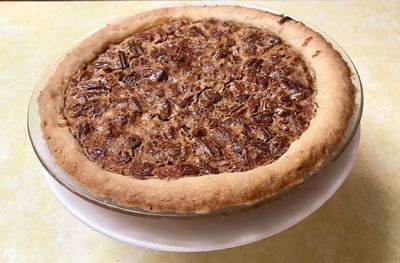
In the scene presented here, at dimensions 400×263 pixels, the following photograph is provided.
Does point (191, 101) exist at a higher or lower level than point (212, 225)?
higher

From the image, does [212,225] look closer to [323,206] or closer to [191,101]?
[191,101]

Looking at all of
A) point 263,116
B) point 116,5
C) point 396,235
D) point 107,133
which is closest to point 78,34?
point 116,5

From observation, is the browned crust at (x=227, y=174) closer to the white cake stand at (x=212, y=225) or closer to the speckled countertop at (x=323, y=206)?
the white cake stand at (x=212, y=225)

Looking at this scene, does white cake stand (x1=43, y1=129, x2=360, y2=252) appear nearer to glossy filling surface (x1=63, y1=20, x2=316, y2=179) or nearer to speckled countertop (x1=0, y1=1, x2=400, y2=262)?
glossy filling surface (x1=63, y1=20, x2=316, y2=179)

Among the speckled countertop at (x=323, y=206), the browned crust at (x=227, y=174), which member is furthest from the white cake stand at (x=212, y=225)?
the speckled countertop at (x=323, y=206)

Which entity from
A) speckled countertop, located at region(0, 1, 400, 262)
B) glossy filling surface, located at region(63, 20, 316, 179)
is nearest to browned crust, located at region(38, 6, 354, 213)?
glossy filling surface, located at region(63, 20, 316, 179)

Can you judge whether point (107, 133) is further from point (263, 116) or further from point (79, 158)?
point (263, 116)

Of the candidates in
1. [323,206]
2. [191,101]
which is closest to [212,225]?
[191,101]
